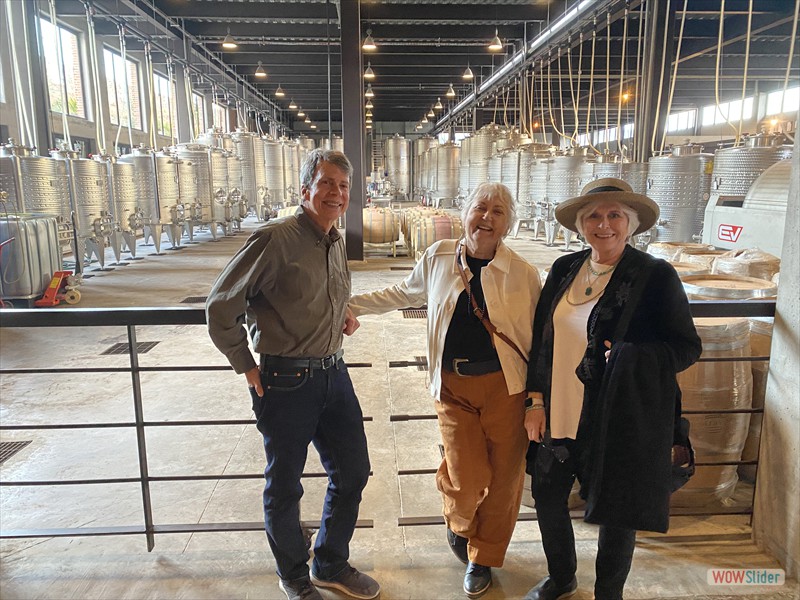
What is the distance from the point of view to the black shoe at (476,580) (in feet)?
7.07

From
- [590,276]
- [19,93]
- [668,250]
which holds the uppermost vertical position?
[19,93]

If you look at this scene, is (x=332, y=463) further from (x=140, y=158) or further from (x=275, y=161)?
(x=275, y=161)

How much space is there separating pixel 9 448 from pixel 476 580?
329cm

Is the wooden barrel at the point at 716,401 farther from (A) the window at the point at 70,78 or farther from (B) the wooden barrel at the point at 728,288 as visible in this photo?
(A) the window at the point at 70,78

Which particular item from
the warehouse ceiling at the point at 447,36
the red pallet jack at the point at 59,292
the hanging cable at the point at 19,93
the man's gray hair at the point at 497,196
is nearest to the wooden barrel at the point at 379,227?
the warehouse ceiling at the point at 447,36

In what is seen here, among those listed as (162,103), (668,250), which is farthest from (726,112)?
(668,250)

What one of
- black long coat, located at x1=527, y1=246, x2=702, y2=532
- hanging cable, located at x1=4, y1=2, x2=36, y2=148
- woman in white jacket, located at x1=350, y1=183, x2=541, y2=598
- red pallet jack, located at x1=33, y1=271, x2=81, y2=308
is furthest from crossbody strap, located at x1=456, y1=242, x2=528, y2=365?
hanging cable, located at x1=4, y1=2, x2=36, y2=148

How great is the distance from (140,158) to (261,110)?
17.2m

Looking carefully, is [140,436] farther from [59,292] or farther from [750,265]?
[59,292]

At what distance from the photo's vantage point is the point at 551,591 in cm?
211

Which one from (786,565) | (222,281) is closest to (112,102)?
(222,281)

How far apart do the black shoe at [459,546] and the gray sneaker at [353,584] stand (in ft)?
1.24

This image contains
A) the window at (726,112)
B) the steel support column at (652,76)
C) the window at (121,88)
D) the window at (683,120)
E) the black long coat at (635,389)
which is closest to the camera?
the black long coat at (635,389)

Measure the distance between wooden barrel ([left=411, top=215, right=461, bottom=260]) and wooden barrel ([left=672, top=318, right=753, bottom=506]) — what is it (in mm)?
7117
